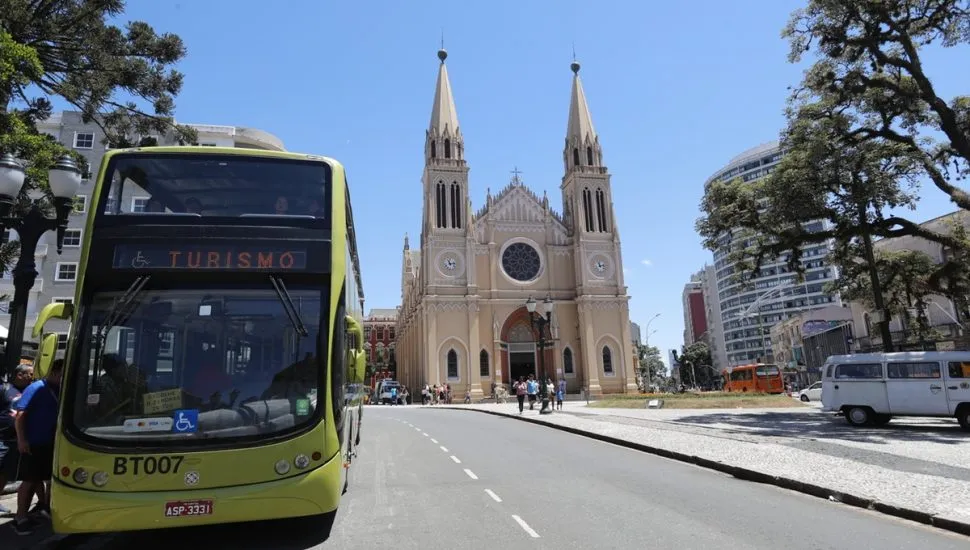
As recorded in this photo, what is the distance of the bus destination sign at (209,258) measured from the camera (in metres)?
5.45

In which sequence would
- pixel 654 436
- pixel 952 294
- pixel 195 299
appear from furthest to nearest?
pixel 952 294 → pixel 654 436 → pixel 195 299

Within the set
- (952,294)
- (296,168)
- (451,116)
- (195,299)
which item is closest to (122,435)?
(195,299)

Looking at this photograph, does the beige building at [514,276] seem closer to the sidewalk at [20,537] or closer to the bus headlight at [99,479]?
the sidewalk at [20,537]

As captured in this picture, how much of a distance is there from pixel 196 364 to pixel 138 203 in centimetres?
230

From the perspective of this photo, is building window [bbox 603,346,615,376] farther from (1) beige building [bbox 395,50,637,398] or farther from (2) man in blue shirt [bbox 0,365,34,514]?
(2) man in blue shirt [bbox 0,365,34,514]

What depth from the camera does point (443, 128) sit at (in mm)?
50062

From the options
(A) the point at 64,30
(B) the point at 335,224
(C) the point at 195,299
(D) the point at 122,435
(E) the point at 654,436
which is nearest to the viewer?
(D) the point at 122,435

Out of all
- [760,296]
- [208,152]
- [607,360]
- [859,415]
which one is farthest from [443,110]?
[760,296]

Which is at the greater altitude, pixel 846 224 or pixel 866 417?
pixel 846 224

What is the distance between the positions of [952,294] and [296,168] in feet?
85.5

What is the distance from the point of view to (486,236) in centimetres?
4909

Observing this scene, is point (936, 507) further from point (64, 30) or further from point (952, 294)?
point (952, 294)

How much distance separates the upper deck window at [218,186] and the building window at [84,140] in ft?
128

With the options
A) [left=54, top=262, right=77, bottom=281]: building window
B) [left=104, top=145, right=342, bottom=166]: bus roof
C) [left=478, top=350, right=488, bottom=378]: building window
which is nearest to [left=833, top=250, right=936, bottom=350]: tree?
[left=104, top=145, right=342, bottom=166]: bus roof
